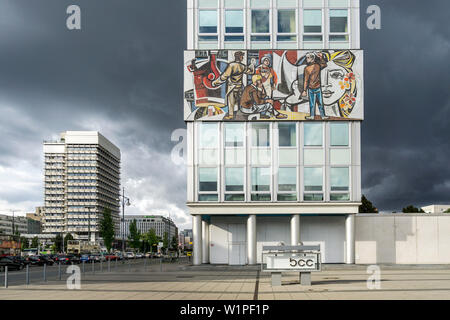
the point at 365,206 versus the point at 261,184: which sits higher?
the point at 261,184

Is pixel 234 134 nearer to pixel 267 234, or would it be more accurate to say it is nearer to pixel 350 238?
pixel 267 234

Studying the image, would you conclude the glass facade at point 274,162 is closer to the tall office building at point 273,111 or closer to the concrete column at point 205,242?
the tall office building at point 273,111

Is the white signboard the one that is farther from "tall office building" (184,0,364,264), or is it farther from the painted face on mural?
the painted face on mural

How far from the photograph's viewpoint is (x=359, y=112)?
46.7 m

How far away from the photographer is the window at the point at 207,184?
4644cm

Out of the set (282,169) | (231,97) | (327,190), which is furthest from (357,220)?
(231,97)

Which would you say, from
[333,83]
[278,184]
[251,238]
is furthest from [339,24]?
[251,238]

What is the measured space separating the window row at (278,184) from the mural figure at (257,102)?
5178mm

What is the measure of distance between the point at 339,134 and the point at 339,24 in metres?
10.5

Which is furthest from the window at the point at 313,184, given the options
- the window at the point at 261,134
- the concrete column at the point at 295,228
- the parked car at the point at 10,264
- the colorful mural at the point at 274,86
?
the parked car at the point at 10,264

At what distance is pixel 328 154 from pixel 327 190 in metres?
3.38

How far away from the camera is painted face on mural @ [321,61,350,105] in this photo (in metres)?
46.9

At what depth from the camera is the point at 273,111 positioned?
46.9 meters

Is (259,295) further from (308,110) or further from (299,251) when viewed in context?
(308,110)
